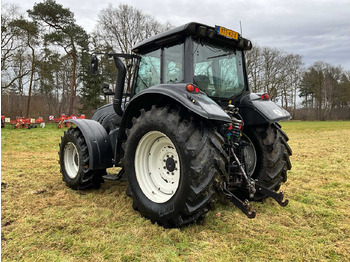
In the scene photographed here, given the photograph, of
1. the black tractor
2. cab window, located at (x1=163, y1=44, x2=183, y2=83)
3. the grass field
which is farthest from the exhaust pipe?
the grass field

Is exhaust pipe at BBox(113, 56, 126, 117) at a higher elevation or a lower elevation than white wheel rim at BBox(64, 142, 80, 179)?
higher

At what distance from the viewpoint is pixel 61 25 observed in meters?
24.3

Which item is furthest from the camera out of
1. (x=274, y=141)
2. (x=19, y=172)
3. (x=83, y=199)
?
(x=19, y=172)

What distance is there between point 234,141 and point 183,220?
100 centimetres

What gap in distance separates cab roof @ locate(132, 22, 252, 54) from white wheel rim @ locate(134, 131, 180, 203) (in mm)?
1193

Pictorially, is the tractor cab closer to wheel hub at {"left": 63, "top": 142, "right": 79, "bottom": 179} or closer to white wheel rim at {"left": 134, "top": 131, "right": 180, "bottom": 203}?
white wheel rim at {"left": 134, "top": 131, "right": 180, "bottom": 203}

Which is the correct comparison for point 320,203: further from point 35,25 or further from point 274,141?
point 35,25

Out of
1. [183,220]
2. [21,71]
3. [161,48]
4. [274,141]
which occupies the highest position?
[21,71]

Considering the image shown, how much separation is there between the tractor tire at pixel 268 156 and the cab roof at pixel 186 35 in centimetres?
118

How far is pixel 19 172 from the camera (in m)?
5.17

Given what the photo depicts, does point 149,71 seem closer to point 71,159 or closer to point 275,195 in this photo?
point 71,159

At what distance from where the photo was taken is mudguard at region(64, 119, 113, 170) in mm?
3801

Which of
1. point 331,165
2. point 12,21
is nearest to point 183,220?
point 331,165

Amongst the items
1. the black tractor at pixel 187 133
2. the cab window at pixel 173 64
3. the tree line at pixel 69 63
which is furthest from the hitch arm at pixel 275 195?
the tree line at pixel 69 63
